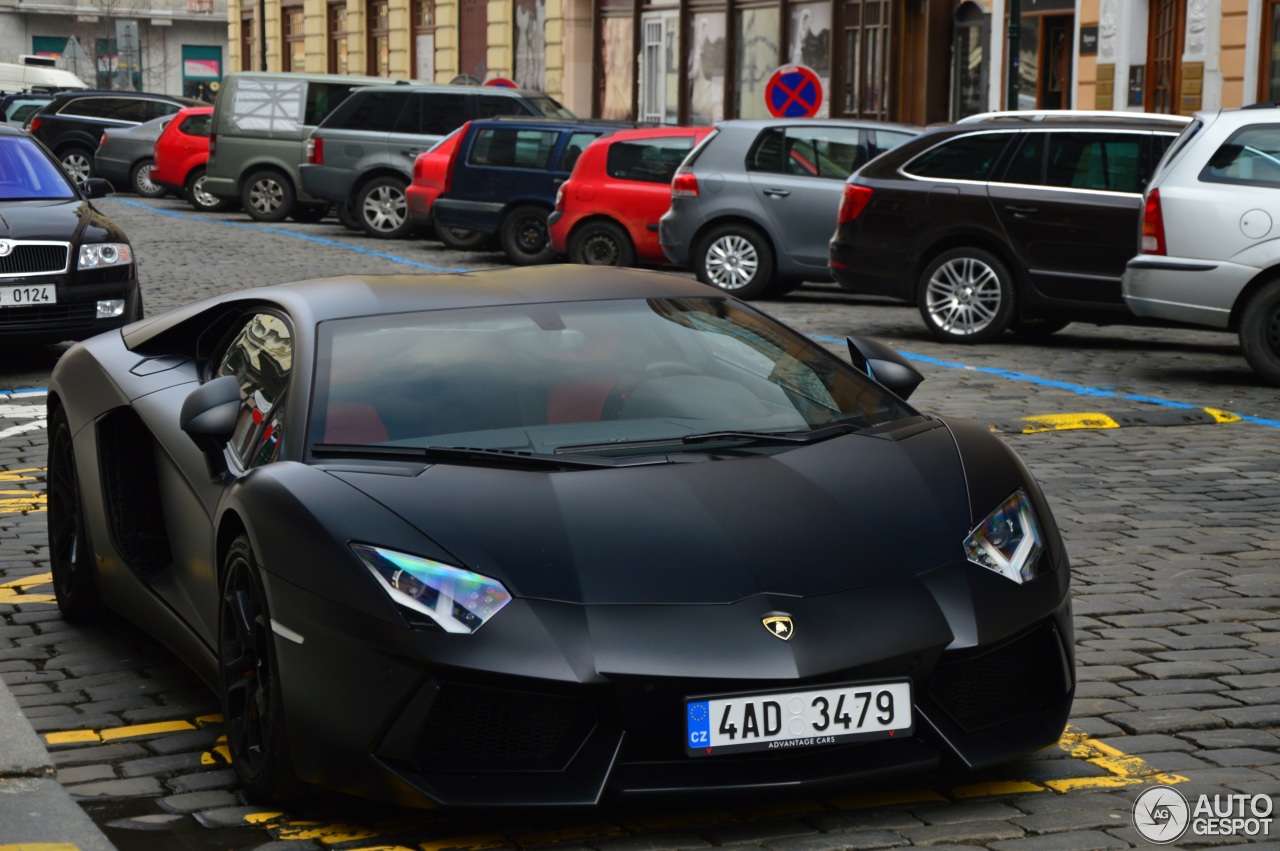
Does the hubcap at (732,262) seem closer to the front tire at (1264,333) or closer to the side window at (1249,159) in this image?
the side window at (1249,159)

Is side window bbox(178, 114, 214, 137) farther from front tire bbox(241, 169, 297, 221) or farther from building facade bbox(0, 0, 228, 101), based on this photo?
building facade bbox(0, 0, 228, 101)

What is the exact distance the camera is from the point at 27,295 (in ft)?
38.7

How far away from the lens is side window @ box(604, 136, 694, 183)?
64.2 feet

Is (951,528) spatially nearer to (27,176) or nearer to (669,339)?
(669,339)

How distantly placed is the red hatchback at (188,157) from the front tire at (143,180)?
2.87 m

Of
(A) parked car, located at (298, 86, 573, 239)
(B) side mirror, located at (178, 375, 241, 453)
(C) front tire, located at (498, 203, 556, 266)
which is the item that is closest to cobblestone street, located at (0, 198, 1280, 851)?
(B) side mirror, located at (178, 375, 241, 453)

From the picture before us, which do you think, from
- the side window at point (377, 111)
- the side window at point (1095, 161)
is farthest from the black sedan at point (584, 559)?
the side window at point (377, 111)

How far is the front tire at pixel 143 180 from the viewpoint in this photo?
111 ft

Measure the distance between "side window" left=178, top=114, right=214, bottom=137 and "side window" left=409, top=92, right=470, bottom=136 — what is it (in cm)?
641

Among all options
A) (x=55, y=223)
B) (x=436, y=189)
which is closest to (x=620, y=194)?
(x=436, y=189)

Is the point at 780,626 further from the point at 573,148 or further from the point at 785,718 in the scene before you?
the point at 573,148

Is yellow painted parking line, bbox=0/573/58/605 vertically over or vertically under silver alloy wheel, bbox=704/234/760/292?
under

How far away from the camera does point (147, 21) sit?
81.9 m

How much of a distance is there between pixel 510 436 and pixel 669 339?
64 centimetres
